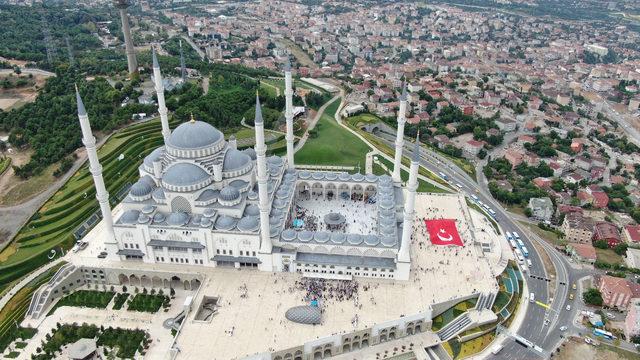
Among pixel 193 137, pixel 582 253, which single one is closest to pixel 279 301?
pixel 193 137

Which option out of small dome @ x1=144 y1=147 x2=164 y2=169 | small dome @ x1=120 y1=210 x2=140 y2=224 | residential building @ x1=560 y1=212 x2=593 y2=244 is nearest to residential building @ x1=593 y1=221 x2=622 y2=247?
residential building @ x1=560 y1=212 x2=593 y2=244

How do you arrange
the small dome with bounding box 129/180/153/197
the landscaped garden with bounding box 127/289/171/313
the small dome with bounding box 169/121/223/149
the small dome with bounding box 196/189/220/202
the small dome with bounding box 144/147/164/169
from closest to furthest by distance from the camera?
the landscaped garden with bounding box 127/289/171/313 < the small dome with bounding box 196/189/220/202 < the small dome with bounding box 129/180/153/197 < the small dome with bounding box 169/121/223/149 < the small dome with bounding box 144/147/164/169

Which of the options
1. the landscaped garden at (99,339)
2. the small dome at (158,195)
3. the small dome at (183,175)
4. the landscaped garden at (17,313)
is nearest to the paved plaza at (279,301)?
the landscaped garden at (99,339)

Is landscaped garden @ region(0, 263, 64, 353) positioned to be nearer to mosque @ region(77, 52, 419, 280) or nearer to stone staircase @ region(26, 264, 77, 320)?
stone staircase @ region(26, 264, 77, 320)

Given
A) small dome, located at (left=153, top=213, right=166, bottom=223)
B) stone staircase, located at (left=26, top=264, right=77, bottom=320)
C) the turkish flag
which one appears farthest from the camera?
the turkish flag

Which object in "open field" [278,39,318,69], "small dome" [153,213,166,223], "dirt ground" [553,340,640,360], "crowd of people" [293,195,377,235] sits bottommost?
"dirt ground" [553,340,640,360]

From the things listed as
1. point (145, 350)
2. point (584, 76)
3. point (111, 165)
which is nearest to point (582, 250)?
point (145, 350)

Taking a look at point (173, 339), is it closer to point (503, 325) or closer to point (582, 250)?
→ point (503, 325)

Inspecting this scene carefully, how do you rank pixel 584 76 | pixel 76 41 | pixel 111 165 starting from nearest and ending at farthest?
pixel 111 165
pixel 76 41
pixel 584 76
